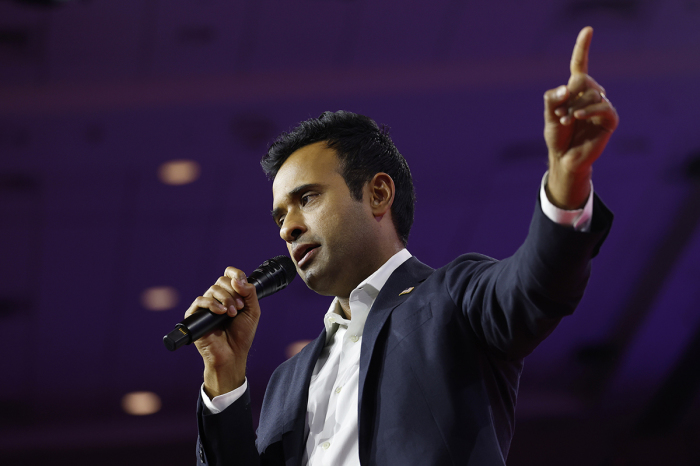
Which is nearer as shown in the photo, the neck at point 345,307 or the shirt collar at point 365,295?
the shirt collar at point 365,295

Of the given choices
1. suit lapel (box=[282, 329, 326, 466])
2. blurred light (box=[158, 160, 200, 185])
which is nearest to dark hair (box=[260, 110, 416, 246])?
suit lapel (box=[282, 329, 326, 466])

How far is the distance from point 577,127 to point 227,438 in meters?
1.18

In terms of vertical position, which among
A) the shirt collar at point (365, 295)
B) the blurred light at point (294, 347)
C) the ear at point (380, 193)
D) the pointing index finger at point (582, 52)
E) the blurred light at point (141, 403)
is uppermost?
the blurred light at point (141, 403)

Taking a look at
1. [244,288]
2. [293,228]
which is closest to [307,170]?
[293,228]

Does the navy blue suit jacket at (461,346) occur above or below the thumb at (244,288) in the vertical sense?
below

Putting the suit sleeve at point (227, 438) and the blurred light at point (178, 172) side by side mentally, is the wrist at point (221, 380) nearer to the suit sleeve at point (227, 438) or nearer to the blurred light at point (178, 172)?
the suit sleeve at point (227, 438)

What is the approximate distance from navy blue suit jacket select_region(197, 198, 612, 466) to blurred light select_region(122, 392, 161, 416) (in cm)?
202

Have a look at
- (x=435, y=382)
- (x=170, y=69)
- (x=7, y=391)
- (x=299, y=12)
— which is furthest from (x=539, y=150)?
(x=7, y=391)

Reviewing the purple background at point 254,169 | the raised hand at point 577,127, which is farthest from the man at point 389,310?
the purple background at point 254,169

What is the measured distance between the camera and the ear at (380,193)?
5.95ft

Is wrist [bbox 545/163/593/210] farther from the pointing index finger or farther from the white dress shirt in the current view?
the white dress shirt

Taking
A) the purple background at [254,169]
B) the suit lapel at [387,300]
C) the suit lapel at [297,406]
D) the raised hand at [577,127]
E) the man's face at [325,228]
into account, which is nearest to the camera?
the raised hand at [577,127]

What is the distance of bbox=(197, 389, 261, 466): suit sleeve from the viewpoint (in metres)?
1.63

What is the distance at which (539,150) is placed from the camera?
312cm
